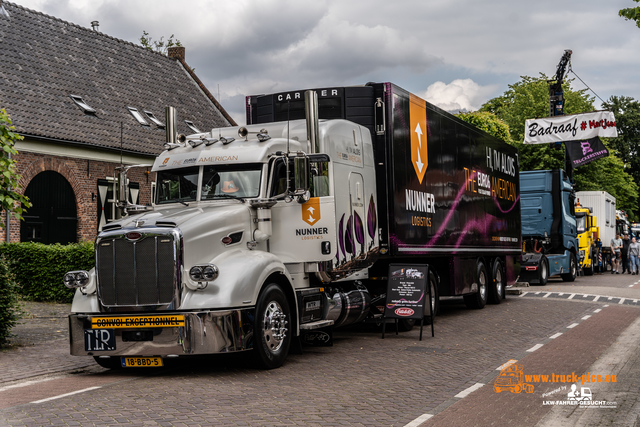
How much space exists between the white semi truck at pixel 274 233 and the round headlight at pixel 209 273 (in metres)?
0.02

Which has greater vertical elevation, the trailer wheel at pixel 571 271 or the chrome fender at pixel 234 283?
the chrome fender at pixel 234 283

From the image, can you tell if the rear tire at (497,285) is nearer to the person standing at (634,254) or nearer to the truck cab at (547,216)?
the truck cab at (547,216)

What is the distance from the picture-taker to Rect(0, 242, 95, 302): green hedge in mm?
A: 16984

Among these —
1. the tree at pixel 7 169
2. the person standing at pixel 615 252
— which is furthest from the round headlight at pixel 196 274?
the person standing at pixel 615 252

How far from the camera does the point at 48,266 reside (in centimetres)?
1734

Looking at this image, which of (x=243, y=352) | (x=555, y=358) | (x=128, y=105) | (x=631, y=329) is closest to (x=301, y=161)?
(x=243, y=352)

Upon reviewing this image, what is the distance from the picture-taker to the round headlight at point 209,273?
8.00 metres

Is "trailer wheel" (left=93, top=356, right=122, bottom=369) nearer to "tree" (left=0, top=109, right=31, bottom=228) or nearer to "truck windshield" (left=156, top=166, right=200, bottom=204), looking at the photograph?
"truck windshield" (left=156, top=166, right=200, bottom=204)

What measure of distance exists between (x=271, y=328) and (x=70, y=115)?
17232mm

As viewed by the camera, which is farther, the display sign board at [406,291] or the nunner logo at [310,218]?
the display sign board at [406,291]

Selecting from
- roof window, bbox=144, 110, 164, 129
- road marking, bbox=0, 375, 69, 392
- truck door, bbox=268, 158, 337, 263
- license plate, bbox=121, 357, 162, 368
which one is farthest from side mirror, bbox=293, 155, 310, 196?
roof window, bbox=144, 110, 164, 129

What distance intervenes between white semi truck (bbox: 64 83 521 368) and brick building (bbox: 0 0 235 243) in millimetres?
8880

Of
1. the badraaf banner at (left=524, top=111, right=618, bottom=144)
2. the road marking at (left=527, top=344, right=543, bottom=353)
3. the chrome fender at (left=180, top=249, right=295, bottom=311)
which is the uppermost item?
the badraaf banner at (left=524, top=111, right=618, bottom=144)

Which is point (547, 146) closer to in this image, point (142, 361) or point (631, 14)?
point (631, 14)
